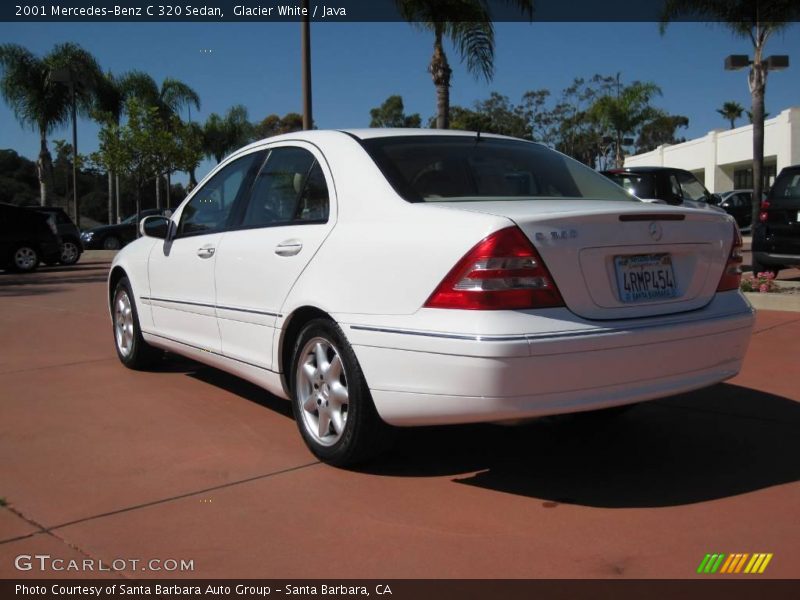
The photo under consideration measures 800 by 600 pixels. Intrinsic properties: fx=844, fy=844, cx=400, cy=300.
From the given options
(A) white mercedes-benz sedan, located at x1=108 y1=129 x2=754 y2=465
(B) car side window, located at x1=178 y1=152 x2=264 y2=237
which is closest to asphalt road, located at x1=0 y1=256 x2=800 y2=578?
(A) white mercedes-benz sedan, located at x1=108 y1=129 x2=754 y2=465

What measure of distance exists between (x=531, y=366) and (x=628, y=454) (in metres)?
1.30

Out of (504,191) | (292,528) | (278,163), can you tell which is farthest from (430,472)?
(278,163)

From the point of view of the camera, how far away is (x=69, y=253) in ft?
69.0

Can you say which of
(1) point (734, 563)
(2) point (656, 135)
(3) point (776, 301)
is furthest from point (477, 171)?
(2) point (656, 135)

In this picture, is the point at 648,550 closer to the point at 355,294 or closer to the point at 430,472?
the point at 430,472

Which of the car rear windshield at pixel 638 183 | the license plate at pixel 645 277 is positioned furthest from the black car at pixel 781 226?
the license plate at pixel 645 277

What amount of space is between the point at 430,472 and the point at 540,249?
4.12ft

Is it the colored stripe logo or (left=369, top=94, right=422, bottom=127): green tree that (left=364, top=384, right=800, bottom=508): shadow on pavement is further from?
(left=369, top=94, right=422, bottom=127): green tree

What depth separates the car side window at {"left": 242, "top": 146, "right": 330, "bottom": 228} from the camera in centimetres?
422

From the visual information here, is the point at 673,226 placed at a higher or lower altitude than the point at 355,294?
higher

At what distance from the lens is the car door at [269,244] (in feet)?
13.6

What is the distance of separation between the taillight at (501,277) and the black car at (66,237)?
18.7 metres

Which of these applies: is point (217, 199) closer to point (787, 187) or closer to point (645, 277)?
point (645, 277)

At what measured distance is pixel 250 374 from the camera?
4.58 m
